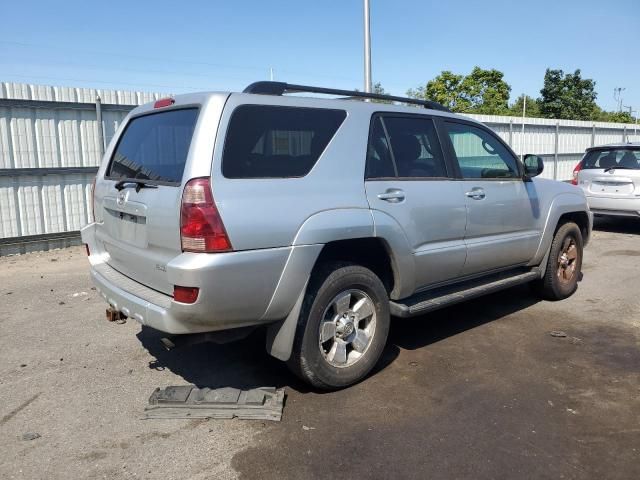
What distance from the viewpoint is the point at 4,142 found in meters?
8.09

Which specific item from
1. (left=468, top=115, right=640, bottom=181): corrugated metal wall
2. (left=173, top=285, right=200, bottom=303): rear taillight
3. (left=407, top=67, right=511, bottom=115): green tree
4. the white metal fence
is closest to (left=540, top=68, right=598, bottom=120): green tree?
(left=407, top=67, right=511, bottom=115): green tree

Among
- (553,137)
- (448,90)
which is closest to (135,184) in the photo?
(553,137)

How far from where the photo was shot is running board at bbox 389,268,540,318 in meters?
3.98

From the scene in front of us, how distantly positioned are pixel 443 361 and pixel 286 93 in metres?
2.39

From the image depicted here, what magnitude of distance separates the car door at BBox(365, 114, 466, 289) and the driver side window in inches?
10.4

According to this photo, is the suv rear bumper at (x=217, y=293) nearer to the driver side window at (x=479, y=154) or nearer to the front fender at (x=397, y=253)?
the front fender at (x=397, y=253)

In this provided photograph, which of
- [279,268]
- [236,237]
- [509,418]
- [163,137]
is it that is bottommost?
[509,418]

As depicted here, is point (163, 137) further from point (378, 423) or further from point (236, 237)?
point (378, 423)

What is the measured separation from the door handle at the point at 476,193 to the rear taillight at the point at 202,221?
2310mm

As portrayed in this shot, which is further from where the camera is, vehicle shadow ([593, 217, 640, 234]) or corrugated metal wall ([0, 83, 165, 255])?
vehicle shadow ([593, 217, 640, 234])

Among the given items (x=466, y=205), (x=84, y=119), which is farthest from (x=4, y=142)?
(x=466, y=205)

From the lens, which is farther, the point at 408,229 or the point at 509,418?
the point at 408,229

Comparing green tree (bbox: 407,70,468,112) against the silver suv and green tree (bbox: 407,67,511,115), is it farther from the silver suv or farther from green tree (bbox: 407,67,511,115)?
the silver suv

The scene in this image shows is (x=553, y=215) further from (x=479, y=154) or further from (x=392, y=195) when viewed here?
(x=392, y=195)
